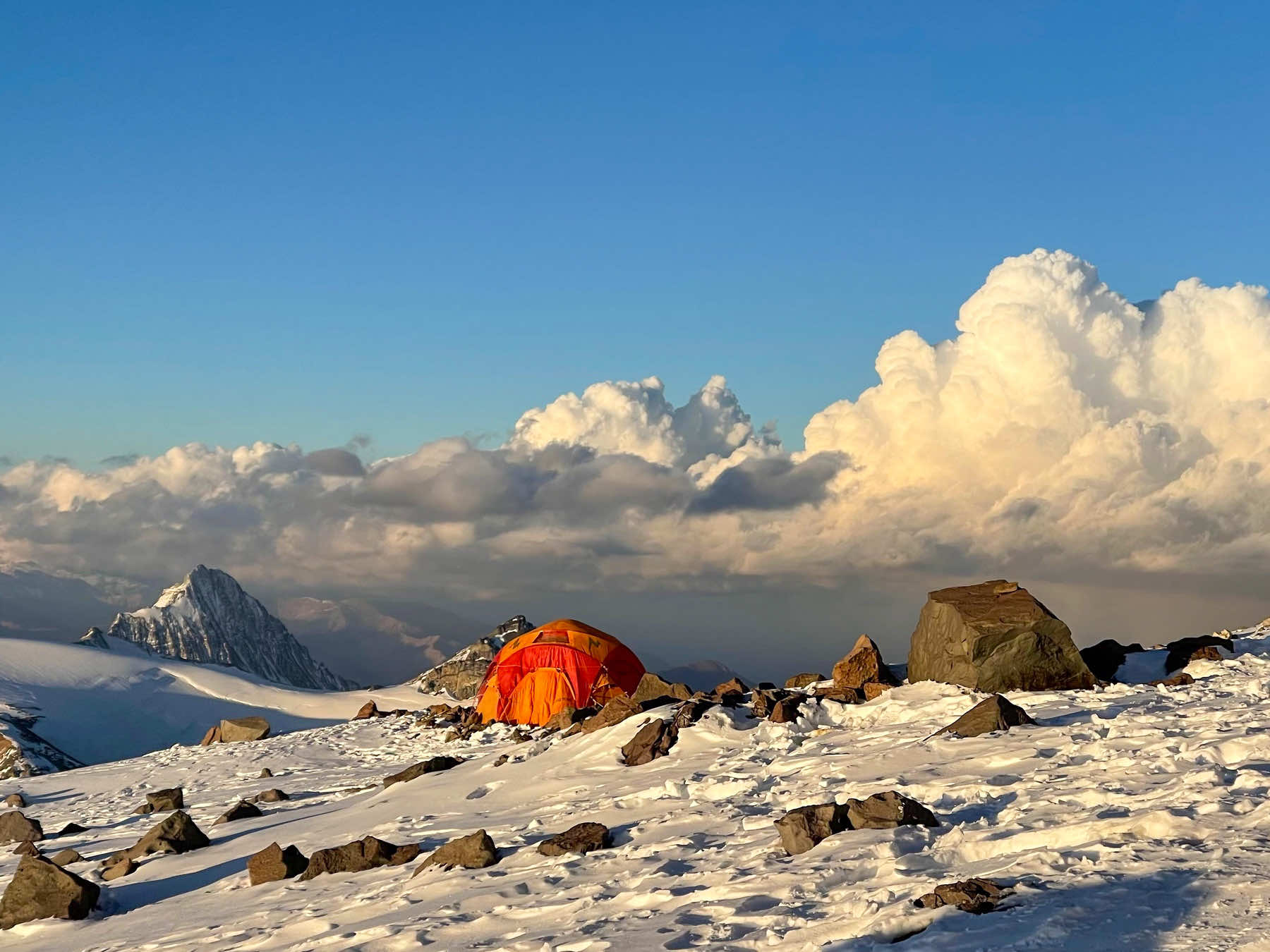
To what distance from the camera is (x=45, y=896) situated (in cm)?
1208

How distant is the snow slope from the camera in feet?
256

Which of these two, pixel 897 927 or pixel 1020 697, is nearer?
pixel 897 927

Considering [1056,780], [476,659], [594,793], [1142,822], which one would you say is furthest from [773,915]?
[476,659]

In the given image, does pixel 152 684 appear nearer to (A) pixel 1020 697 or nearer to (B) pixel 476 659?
(B) pixel 476 659

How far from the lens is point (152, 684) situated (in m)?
94.9

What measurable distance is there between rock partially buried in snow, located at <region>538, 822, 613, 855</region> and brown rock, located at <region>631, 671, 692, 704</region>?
9.79 meters

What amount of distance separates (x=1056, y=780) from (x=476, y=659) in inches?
2734

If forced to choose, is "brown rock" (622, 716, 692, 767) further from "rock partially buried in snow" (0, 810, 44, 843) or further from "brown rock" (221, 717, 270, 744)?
"brown rock" (221, 717, 270, 744)

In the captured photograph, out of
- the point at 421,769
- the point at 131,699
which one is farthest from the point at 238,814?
the point at 131,699

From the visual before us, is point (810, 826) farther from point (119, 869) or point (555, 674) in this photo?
point (555, 674)

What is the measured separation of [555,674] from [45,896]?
2275cm

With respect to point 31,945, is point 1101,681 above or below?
above

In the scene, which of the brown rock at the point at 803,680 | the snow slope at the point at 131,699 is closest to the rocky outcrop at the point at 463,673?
the snow slope at the point at 131,699

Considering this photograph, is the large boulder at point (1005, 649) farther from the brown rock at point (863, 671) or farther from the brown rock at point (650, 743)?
the brown rock at point (650, 743)
